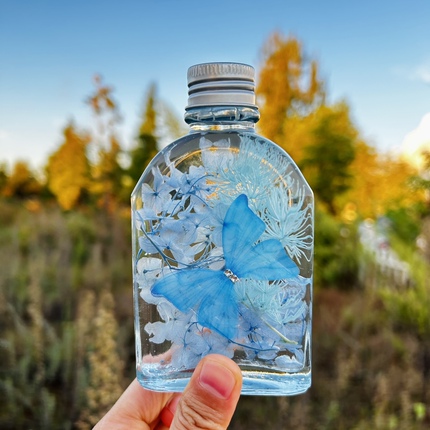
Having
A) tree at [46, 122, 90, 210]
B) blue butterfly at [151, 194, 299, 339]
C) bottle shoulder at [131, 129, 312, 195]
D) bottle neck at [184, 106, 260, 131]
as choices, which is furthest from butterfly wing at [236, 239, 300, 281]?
tree at [46, 122, 90, 210]

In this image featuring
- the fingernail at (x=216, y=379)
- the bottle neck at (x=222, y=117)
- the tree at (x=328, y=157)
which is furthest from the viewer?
the tree at (x=328, y=157)

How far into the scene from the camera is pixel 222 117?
40.0 inches

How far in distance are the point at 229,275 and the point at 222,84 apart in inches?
13.9

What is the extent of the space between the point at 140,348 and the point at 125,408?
0.32 meters

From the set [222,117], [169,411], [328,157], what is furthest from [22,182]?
[222,117]

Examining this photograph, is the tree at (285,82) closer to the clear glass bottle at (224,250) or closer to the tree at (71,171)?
the tree at (71,171)

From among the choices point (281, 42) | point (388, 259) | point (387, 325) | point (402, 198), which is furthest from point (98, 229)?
point (281, 42)

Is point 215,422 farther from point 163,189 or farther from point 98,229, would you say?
point 98,229

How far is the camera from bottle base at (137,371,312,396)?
99 centimetres

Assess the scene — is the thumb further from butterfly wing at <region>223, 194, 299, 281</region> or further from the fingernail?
butterfly wing at <region>223, 194, 299, 281</region>

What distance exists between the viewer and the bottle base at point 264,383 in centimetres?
99

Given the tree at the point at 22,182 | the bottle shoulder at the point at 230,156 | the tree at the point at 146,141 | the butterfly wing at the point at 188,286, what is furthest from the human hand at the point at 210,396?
→ the tree at the point at 22,182

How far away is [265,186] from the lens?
3.23ft

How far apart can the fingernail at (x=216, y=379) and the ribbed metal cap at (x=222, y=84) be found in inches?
18.7
